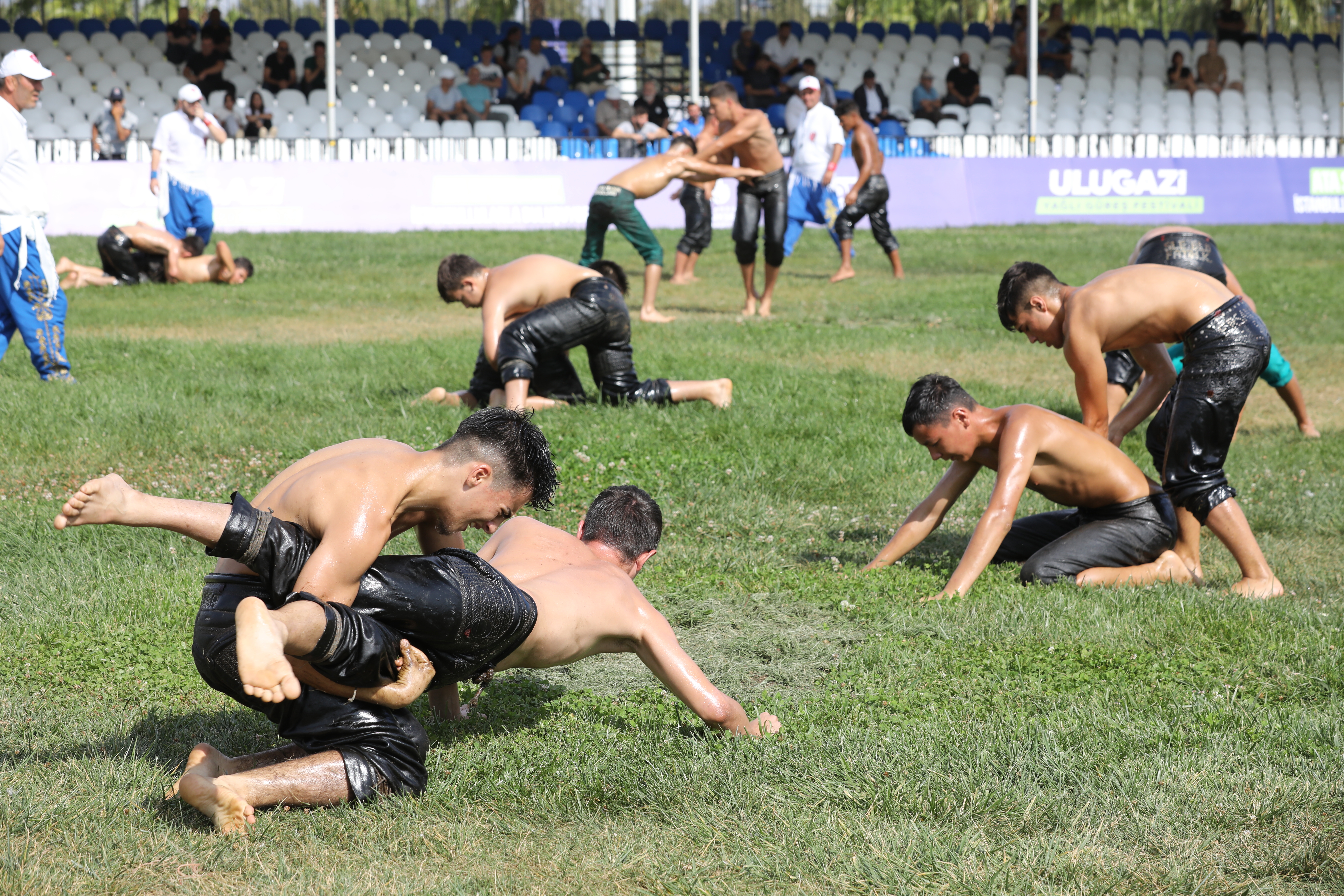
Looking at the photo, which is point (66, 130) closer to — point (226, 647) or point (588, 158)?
point (588, 158)

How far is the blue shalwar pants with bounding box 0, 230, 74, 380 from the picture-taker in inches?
327

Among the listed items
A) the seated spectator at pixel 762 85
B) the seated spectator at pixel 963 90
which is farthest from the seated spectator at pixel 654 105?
the seated spectator at pixel 963 90

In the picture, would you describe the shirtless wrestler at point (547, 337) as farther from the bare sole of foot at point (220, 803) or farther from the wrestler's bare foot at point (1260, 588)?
the bare sole of foot at point (220, 803)

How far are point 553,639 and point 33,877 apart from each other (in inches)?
55.3

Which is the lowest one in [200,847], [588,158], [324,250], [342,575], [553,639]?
[200,847]

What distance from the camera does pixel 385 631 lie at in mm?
3258

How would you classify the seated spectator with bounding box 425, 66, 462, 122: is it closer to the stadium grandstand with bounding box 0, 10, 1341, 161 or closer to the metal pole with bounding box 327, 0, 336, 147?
the stadium grandstand with bounding box 0, 10, 1341, 161

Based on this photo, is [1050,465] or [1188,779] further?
[1050,465]

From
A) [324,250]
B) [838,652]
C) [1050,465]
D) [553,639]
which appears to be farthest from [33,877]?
[324,250]

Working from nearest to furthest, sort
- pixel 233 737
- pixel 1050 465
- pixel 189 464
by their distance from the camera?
pixel 233 737 < pixel 1050 465 < pixel 189 464

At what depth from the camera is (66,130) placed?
855 inches

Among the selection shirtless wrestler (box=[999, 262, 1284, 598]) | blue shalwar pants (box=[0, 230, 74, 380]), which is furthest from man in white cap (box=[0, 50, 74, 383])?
shirtless wrestler (box=[999, 262, 1284, 598])

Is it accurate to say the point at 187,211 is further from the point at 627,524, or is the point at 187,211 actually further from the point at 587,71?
the point at 627,524

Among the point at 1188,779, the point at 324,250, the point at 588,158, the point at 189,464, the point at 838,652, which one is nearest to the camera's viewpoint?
the point at 1188,779
